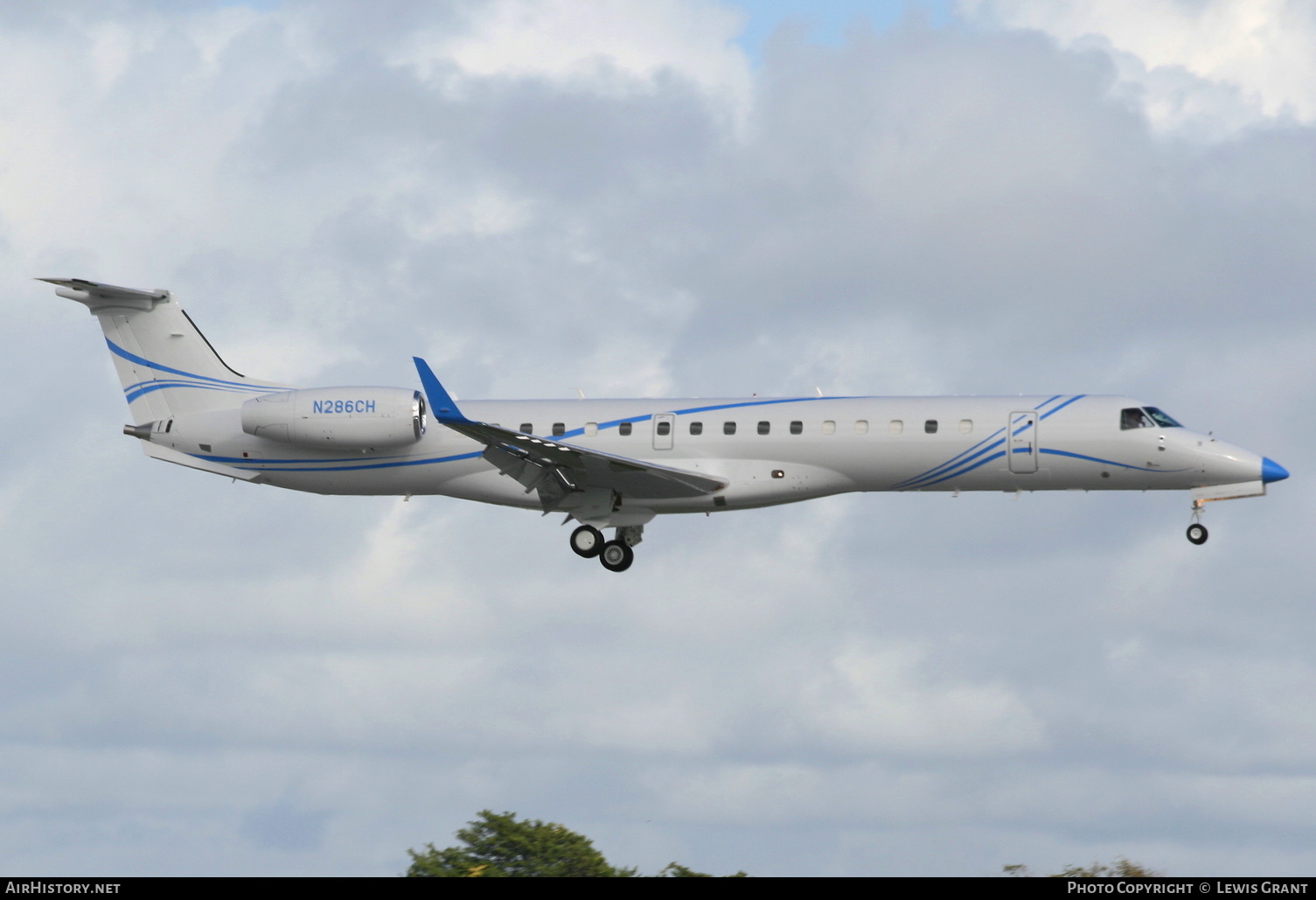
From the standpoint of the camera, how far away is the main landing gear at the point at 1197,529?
32.1 metres

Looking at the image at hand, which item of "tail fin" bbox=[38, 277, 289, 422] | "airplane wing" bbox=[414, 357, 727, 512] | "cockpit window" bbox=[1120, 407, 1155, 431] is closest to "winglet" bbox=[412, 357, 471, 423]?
"airplane wing" bbox=[414, 357, 727, 512]

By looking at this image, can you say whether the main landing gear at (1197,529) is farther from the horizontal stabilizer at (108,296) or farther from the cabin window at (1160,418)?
the horizontal stabilizer at (108,296)

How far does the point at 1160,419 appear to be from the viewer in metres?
32.2

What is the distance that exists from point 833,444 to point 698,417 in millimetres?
2971

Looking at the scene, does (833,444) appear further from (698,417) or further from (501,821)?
(501,821)

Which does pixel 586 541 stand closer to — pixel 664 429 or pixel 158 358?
pixel 664 429

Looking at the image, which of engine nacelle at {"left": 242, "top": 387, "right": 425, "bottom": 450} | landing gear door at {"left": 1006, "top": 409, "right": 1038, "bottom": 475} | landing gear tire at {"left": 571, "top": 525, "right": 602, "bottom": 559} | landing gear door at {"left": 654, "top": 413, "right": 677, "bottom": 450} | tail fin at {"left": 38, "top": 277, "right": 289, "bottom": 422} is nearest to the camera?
landing gear door at {"left": 1006, "top": 409, "right": 1038, "bottom": 475}

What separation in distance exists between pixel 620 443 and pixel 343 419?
580 centimetres

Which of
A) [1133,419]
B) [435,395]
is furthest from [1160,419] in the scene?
[435,395]

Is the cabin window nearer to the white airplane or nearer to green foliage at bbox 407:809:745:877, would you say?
the white airplane

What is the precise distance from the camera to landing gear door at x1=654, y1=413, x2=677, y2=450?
3356 cm

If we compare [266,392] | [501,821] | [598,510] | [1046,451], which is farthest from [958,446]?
[266,392]

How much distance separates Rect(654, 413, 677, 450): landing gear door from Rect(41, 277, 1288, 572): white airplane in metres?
0.04

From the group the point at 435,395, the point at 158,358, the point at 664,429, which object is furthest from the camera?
the point at 158,358
